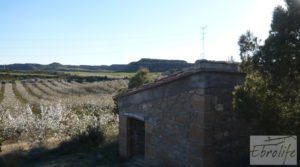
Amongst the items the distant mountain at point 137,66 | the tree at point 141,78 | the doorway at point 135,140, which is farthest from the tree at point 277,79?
the distant mountain at point 137,66

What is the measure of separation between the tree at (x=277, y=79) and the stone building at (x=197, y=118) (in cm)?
181

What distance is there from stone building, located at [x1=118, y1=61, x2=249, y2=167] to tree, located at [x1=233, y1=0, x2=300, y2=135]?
181 centimetres

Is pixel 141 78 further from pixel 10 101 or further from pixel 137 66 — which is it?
pixel 137 66

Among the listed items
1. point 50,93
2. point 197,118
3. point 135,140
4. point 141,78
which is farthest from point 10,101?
point 197,118

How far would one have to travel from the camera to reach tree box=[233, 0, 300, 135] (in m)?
5.82

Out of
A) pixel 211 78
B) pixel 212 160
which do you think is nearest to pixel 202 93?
pixel 211 78

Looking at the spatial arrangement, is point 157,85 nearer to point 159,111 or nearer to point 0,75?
point 159,111

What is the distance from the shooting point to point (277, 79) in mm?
5992

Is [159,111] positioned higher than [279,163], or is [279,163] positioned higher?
[159,111]

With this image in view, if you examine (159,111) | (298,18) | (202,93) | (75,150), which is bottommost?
(75,150)

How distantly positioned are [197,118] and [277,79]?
264 cm

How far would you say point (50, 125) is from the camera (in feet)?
59.1

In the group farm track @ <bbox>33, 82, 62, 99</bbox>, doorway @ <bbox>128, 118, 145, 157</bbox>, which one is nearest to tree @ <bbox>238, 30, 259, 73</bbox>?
doorway @ <bbox>128, 118, 145, 157</bbox>

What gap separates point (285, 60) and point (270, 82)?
440 millimetres
